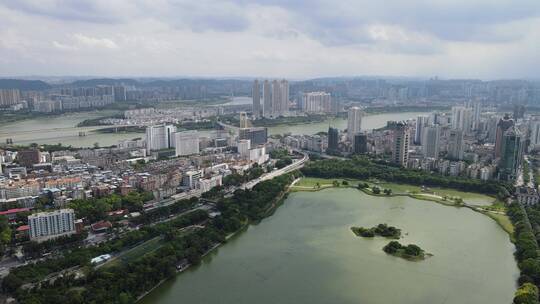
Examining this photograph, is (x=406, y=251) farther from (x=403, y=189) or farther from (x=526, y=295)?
(x=403, y=189)

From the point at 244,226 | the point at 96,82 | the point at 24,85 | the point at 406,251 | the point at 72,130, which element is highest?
the point at 96,82

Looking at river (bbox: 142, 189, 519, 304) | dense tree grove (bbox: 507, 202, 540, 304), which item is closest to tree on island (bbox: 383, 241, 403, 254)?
river (bbox: 142, 189, 519, 304)

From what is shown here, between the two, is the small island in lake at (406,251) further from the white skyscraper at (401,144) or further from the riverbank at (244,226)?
Answer: the white skyscraper at (401,144)

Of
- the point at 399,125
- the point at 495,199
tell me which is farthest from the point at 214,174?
the point at 495,199

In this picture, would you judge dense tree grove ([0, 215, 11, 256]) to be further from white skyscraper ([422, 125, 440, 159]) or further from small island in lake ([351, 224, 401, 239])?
white skyscraper ([422, 125, 440, 159])

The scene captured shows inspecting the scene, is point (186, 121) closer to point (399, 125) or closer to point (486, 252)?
point (399, 125)

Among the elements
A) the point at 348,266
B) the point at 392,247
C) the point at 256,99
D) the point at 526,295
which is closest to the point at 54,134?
the point at 256,99
